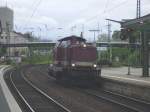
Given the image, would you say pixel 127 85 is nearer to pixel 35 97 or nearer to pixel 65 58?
pixel 35 97

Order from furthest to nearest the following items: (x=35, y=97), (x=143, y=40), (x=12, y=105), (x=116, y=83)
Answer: (x=143, y=40)
(x=116, y=83)
(x=35, y=97)
(x=12, y=105)

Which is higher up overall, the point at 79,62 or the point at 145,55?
the point at 145,55

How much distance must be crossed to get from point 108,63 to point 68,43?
43083 millimetres

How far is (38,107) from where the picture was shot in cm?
2225

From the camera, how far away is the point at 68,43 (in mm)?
38125

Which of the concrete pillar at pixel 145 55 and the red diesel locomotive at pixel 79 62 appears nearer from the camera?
the red diesel locomotive at pixel 79 62

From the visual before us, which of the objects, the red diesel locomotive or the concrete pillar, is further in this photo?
the concrete pillar

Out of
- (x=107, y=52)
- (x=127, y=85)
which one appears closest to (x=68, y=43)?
(x=127, y=85)

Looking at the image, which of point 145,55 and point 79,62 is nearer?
point 79,62

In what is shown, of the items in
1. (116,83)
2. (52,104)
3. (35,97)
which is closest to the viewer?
(52,104)

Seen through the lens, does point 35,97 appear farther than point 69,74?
No

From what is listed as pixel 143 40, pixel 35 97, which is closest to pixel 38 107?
pixel 35 97

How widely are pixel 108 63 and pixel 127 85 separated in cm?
5051

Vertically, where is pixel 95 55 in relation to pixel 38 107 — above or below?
above
